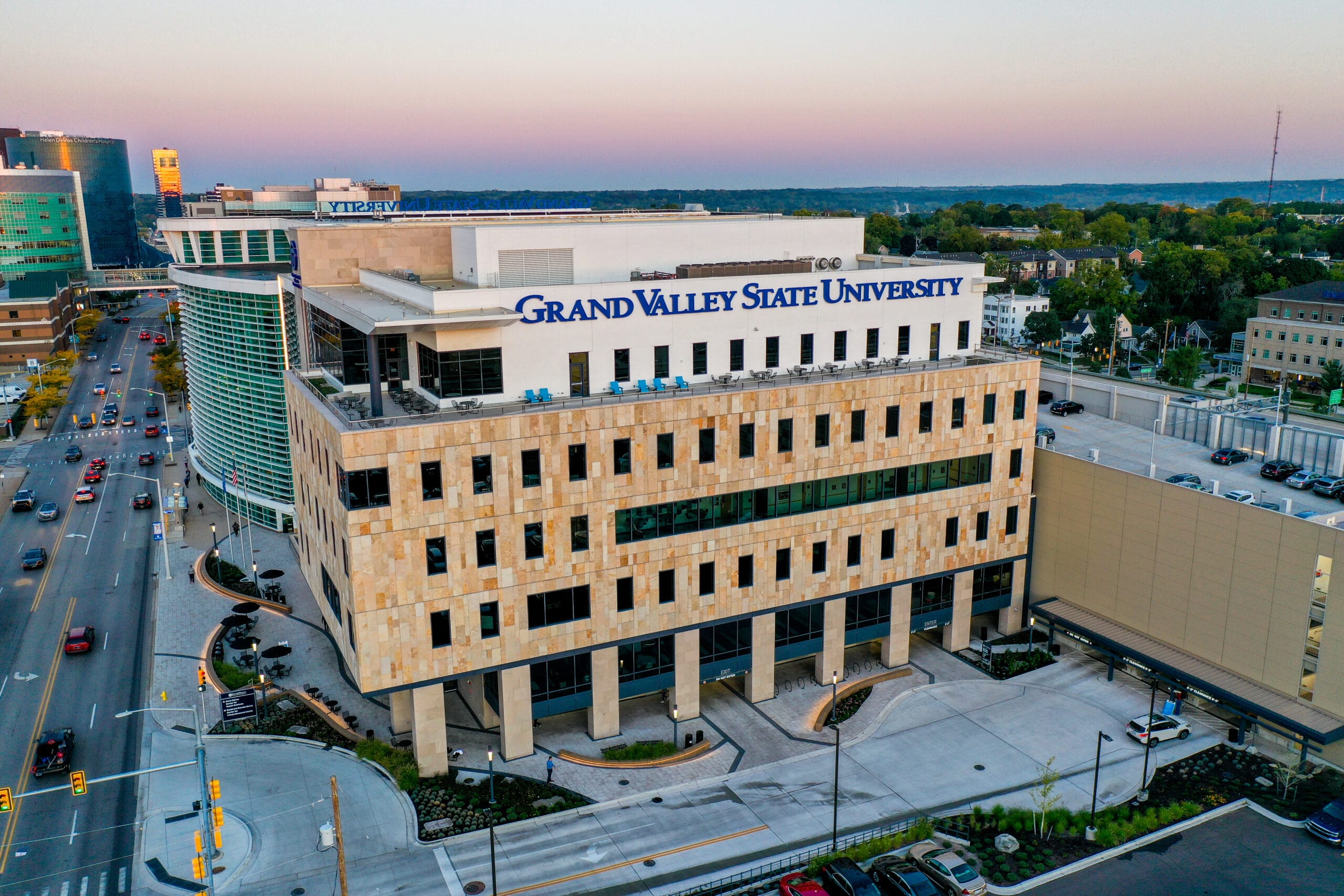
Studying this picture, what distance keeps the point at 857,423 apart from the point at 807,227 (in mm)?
14971

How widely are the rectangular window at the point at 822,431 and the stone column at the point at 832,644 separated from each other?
958 cm

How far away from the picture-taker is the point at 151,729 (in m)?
55.2

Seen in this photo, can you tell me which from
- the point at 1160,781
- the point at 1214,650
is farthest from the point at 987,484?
the point at 1160,781

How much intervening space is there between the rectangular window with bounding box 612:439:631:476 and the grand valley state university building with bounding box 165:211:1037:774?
136 millimetres

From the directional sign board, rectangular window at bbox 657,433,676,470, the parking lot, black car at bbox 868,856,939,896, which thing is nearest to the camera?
black car at bbox 868,856,939,896

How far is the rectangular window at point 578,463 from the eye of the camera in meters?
49.2

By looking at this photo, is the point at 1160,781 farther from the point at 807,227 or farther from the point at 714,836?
the point at 807,227

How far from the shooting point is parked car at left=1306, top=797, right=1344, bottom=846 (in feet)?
143

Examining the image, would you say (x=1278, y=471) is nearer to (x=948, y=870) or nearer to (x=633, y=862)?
(x=948, y=870)

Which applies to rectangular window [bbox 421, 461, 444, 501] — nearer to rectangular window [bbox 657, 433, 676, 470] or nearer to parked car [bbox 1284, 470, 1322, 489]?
rectangular window [bbox 657, 433, 676, 470]

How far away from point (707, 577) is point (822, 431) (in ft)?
34.2

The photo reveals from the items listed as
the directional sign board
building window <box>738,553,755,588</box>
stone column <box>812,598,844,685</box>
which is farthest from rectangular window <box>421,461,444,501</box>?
stone column <box>812,598,844,685</box>

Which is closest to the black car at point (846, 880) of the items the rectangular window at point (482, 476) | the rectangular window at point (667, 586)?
the rectangular window at point (667, 586)

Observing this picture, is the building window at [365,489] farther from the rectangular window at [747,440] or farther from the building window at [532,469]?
the rectangular window at [747,440]
